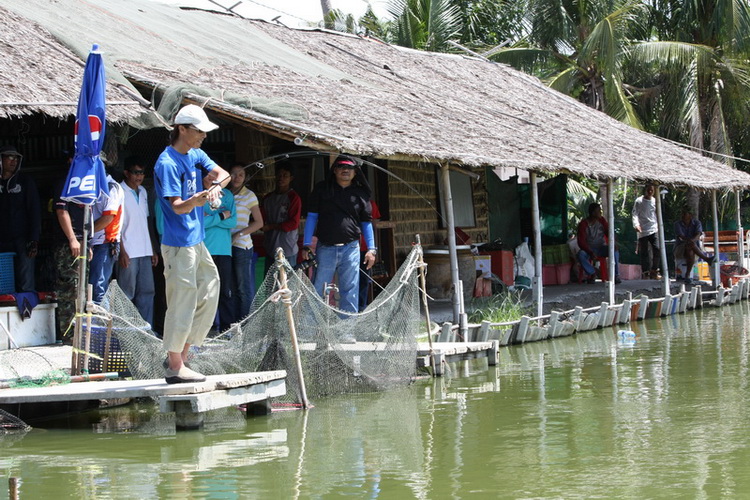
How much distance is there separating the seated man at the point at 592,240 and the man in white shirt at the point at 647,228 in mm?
1107

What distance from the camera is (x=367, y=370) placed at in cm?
1071

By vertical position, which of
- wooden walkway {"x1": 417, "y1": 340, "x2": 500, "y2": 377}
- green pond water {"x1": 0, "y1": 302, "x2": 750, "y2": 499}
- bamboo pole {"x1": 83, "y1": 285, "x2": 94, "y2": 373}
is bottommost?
green pond water {"x1": 0, "y1": 302, "x2": 750, "y2": 499}

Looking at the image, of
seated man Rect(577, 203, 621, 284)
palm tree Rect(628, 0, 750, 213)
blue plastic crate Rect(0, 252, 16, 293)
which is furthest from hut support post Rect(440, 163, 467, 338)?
palm tree Rect(628, 0, 750, 213)

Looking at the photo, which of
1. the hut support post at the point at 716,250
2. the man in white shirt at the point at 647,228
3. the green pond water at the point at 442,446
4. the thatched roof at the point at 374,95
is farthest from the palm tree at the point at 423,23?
the green pond water at the point at 442,446

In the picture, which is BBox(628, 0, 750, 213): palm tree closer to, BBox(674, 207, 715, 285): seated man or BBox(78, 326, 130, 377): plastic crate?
BBox(674, 207, 715, 285): seated man

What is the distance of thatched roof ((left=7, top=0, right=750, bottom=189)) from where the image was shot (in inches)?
505

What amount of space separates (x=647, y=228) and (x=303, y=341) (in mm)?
13991

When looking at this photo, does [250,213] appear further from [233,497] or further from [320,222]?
[233,497]

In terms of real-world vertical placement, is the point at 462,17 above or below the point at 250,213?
above

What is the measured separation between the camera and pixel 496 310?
49.8 ft

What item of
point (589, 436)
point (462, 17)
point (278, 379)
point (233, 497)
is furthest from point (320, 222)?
Answer: point (462, 17)

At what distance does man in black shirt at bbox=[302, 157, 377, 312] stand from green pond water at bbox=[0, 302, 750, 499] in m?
1.27

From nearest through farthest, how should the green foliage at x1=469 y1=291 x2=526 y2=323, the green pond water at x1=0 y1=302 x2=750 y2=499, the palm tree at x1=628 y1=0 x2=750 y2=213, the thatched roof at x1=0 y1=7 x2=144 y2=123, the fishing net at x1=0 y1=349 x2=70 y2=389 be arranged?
1. the green pond water at x1=0 y1=302 x2=750 y2=499
2. the fishing net at x1=0 y1=349 x2=70 y2=389
3. the thatched roof at x1=0 y1=7 x2=144 y2=123
4. the green foliage at x1=469 y1=291 x2=526 y2=323
5. the palm tree at x1=628 y1=0 x2=750 y2=213

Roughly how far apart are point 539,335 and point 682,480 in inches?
340
